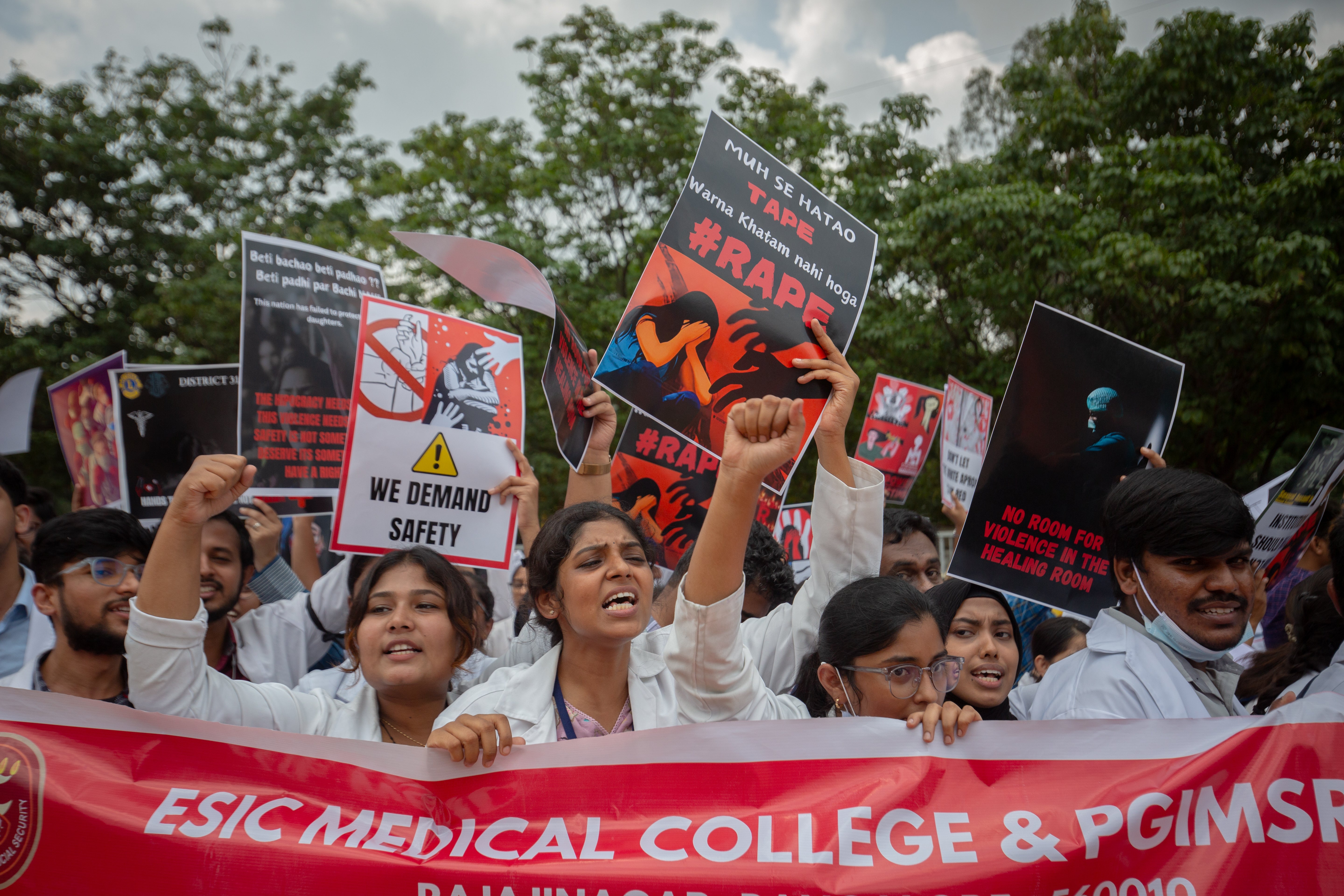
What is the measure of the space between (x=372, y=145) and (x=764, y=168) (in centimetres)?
1985

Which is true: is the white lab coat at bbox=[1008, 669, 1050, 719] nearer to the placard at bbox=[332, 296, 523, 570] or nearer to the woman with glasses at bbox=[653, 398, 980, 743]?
the woman with glasses at bbox=[653, 398, 980, 743]

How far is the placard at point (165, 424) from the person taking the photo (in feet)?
14.3

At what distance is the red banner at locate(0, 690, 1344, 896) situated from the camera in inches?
80.7

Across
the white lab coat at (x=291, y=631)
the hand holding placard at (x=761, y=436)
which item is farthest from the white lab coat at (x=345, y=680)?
the hand holding placard at (x=761, y=436)

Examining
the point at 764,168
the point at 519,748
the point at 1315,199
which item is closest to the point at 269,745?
the point at 519,748

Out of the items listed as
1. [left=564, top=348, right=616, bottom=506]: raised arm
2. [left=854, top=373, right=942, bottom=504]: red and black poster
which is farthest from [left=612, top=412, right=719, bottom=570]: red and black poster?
[left=854, top=373, right=942, bottom=504]: red and black poster

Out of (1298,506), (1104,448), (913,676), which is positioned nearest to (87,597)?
(913,676)

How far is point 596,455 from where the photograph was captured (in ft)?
12.3

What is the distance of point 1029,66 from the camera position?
44.1ft

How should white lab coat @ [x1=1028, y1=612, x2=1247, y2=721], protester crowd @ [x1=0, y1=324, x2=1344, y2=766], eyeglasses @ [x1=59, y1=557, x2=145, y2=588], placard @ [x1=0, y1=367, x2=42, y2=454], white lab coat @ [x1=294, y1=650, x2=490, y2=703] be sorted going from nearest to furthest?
protester crowd @ [x1=0, y1=324, x2=1344, y2=766] < white lab coat @ [x1=1028, y1=612, x2=1247, y2=721] < eyeglasses @ [x1=59, y1=557, x2=145, y2=588] < white lab coat @ [x1=294, y1=650, x2=490, y2=703] < placard @ [x1=0, y1=367, x2=42, y2=454]

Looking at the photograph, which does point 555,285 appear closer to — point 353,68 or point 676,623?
point 353,68

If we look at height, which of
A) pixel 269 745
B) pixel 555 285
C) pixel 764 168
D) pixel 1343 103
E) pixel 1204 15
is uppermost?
pixel 1204 15

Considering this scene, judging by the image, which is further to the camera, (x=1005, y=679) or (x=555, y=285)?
(x=555, y=285)

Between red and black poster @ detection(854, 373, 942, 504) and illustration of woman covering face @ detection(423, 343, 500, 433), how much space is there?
2.77m
